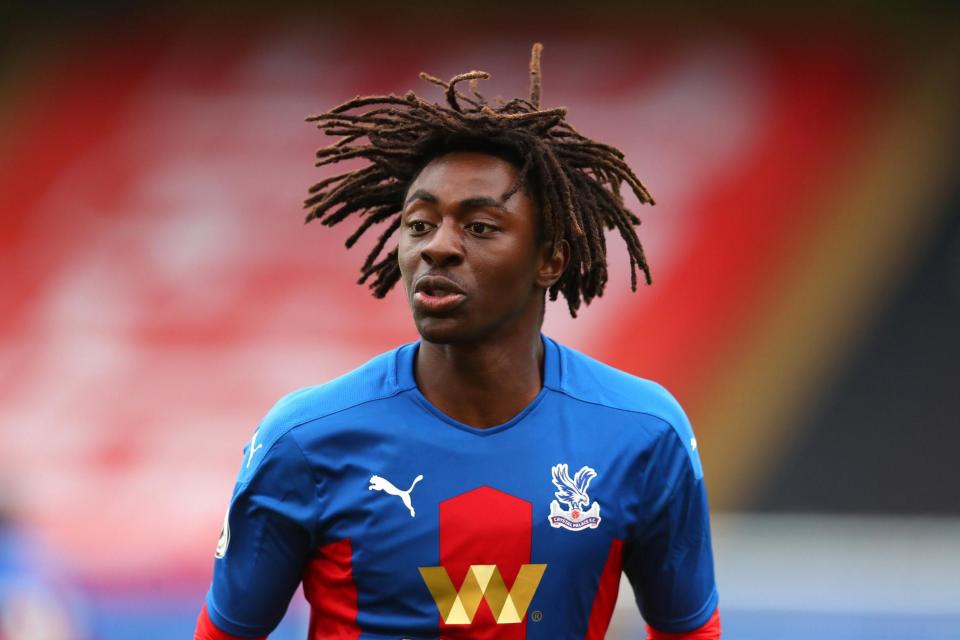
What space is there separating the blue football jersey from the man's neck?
0.10 feet

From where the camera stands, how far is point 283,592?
2584 millimetres

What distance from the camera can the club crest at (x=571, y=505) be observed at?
99.3 inches

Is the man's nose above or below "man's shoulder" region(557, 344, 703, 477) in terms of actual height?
above

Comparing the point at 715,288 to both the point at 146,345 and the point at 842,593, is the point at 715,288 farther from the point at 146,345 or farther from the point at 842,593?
the point at 146,345

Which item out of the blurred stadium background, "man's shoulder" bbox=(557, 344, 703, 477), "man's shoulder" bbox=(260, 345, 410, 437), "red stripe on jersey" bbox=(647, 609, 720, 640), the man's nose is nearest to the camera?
the man's nose

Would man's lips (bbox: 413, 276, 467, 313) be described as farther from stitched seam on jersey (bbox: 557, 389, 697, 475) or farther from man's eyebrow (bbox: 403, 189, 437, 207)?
stitched seam on jersey (bbox: 557, 389, 697, 475)

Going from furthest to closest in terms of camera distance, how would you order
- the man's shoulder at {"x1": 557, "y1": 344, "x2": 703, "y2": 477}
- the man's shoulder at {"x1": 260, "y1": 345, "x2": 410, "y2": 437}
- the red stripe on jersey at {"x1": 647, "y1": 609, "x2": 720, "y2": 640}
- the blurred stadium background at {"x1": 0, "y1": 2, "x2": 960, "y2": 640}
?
1. the blurred stadium background at {"x1": 0, "y1": 2, "x2": 960, "y2": 640}
2. the red stripe on jersey at {"x1": 647, "y1": 609, "x2": 720, "y2": 640}
3. the man's shoulder at {"x1": 557, "y1": 344, "x2": 703, "y2": 477}
4. the man's shoulder at {"x1": 260, "y1": 345, "x2": 410, "y2": 437}

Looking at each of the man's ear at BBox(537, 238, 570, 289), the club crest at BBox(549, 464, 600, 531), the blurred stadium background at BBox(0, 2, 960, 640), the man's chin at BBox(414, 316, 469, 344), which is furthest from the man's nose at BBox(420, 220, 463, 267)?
the blurred stadium background at BBox(0, 2, 960, 640)

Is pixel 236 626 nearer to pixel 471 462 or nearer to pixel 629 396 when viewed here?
pixel 471 462

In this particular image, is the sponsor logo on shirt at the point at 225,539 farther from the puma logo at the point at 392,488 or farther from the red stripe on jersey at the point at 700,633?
the red stripe on jersey at the point at 700,633

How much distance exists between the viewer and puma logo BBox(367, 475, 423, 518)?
2.50m

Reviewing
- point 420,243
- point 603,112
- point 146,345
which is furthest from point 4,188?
point 420,243

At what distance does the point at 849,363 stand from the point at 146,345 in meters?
4.39

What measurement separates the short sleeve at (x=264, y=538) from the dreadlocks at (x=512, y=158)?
551 millimetres
